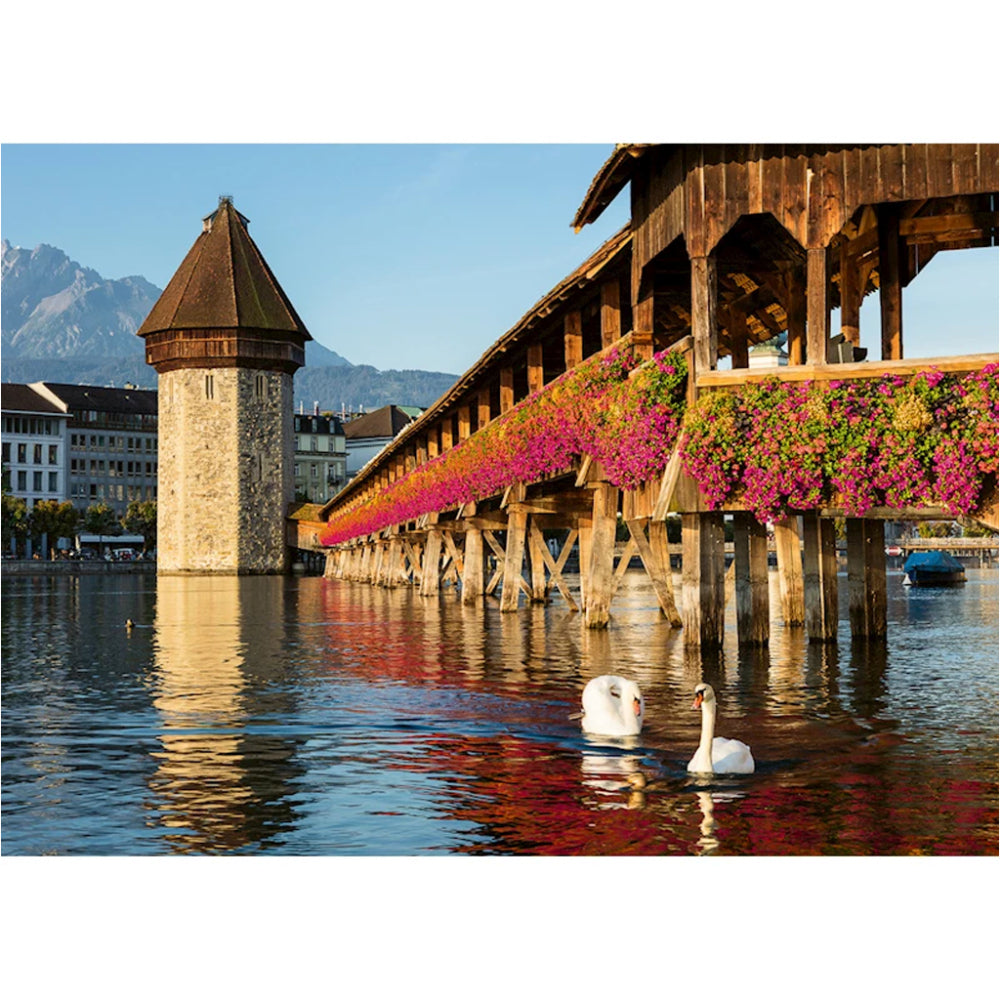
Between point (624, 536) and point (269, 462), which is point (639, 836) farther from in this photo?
point (624, 536)

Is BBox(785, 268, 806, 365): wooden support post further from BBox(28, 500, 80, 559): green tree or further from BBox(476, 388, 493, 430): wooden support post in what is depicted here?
BBox(28, 500, 80, 559): green tree

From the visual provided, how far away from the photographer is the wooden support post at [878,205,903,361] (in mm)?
20781

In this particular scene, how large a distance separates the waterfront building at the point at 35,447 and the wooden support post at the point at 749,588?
12226 cm

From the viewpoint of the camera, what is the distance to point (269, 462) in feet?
317

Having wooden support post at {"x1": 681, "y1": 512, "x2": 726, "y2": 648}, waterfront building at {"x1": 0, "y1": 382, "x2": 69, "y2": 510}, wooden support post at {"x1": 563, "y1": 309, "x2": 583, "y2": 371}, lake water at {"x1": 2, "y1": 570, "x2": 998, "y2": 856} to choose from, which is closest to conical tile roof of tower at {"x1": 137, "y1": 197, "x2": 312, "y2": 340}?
waterfront building at {"x1": 0, "y1": 382, "x2": 69, "y2": 510}

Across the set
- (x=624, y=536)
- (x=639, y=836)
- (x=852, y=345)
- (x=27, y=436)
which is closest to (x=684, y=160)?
(x=852, y=345)

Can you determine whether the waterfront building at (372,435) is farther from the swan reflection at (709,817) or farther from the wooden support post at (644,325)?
the swan reflection at (709,817)

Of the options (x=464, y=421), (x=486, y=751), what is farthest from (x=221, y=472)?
(x=486, y=751)

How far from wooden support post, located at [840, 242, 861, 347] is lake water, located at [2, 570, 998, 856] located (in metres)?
4.46

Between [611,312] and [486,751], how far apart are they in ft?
44.6

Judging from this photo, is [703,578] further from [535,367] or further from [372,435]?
[372,435]

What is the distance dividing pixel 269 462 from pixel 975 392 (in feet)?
275

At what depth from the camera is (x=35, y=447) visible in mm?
139000
